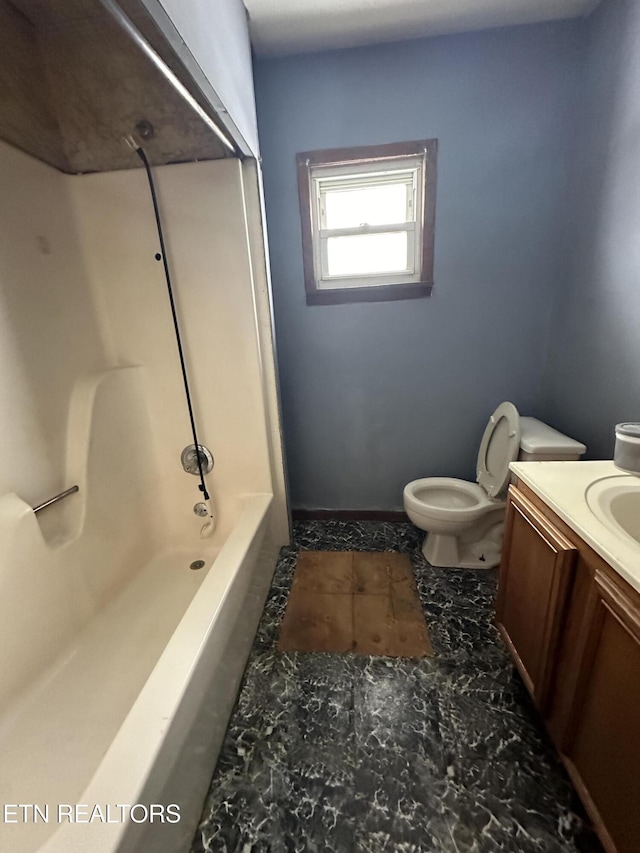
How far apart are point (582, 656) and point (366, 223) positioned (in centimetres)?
206

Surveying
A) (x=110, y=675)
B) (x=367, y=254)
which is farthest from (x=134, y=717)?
(x=367, y=254)

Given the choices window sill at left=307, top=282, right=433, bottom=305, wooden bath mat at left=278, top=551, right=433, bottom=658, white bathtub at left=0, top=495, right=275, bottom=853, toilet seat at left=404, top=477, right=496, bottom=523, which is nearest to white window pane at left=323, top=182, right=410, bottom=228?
window sill at left=307, top=282, right=433, bottom=305

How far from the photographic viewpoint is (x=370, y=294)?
1950mm

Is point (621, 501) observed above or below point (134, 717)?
above

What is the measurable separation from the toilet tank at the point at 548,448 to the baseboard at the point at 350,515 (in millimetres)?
934

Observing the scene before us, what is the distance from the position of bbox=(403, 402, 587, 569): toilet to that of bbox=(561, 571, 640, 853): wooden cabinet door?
852 millimetres

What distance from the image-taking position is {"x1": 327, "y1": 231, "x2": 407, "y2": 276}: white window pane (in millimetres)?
1971

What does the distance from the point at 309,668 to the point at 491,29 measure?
2.92 metres

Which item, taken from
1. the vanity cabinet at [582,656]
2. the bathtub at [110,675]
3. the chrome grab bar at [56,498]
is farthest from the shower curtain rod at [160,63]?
the vanity cabinet at [582,656]

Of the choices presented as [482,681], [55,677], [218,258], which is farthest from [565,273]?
[55,677]

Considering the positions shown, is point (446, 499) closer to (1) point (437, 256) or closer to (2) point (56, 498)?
(1) point (437, 256)

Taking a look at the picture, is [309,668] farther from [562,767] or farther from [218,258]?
[218,258]

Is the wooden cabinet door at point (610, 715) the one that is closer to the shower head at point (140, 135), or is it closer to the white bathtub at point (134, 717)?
the white bathtub at point (134, 717)

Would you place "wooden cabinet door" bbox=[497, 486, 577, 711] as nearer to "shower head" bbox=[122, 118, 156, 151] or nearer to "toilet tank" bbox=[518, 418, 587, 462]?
"toilet tank" bbox=[518, 418, 587, 462]
